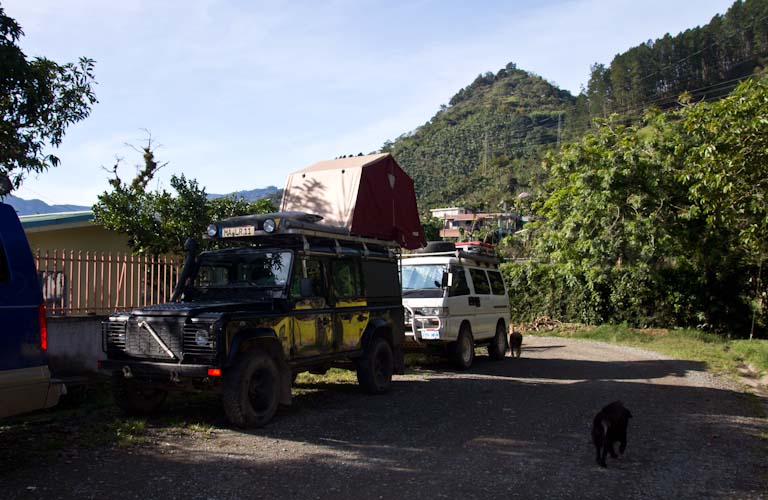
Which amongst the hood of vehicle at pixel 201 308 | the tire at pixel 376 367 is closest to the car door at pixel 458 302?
the tire at pixel 376 367

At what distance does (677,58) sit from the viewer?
9438 cm

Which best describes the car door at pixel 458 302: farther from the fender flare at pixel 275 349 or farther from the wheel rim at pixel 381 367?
the fender flare at pixel 275 349

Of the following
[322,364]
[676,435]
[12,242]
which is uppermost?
[12,242]

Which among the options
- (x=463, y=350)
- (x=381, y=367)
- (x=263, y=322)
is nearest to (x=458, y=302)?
(x=463, y=350)

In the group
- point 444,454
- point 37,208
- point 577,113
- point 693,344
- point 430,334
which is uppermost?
point 577,113

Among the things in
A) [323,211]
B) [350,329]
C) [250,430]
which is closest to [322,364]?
[350,329]

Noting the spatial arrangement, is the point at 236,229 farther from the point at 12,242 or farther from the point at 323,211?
the point at 12,242

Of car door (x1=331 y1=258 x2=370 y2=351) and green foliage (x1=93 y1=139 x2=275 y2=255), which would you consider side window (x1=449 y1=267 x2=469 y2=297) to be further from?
green foliage (x1=93 y1=139 x2=275 y2=255)

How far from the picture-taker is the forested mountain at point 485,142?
3932 inches

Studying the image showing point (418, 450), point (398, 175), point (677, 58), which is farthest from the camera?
point (677, 58)

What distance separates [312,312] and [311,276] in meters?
0.53

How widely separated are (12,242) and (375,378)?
590 centimetres

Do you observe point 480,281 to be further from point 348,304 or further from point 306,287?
point 306,287

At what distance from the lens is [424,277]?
13789 mm
